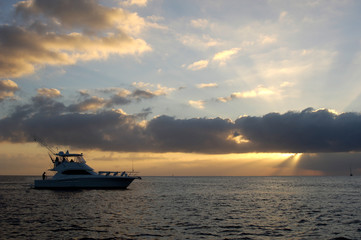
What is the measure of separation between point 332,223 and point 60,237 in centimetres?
2157

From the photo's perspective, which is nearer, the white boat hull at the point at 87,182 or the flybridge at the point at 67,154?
the white boat hull at the point at 87,182

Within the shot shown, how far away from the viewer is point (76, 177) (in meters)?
56.5

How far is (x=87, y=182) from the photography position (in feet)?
186

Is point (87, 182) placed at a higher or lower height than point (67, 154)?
lower

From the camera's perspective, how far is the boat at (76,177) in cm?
5675

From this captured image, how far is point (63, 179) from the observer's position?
188ft

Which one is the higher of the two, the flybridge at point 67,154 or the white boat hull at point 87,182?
the flybridge at point 67,154

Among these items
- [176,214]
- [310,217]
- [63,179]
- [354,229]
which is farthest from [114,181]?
[354,229]

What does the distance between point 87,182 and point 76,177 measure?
2.07 meters

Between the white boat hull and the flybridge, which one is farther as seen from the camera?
the flybridge

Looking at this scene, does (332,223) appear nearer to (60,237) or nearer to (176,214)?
(176,214)

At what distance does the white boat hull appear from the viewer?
56594 millimetres

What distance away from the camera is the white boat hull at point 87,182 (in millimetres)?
56594

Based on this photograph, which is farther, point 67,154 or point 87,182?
point 67,154
